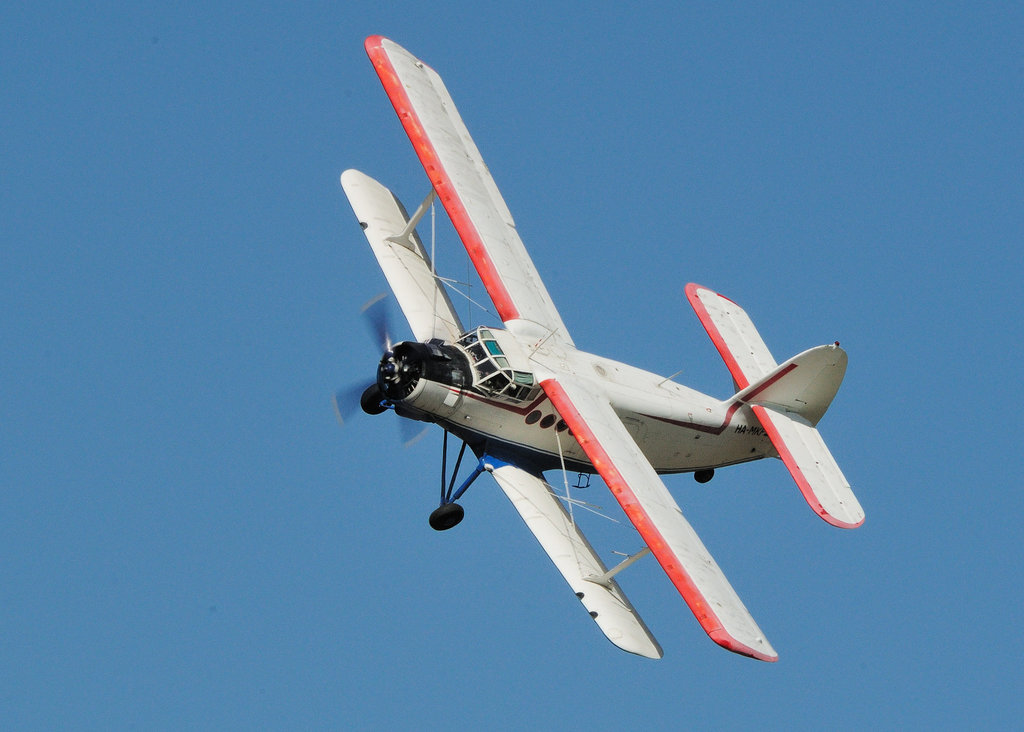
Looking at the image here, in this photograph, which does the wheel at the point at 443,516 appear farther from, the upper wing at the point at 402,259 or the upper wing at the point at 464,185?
the upper wing at the point at 464,185

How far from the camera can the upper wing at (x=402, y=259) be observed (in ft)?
112

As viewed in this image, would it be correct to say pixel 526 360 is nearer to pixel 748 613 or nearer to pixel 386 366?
pixel 386 366

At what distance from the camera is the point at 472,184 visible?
35.5 meters

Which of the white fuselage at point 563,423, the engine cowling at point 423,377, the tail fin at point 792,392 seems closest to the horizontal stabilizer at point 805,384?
the tail fin at point 792,392

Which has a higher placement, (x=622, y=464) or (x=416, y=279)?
(x=416, y=279)

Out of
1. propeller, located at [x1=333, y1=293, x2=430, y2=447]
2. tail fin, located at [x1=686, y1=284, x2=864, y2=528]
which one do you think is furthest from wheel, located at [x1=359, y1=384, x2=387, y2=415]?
tail fin, located at [x1=686, y1=284, x2=864, y2=528]

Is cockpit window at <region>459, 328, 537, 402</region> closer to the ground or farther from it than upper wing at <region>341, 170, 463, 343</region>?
closer to the ground

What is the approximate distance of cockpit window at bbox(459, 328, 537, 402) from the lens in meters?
31.7

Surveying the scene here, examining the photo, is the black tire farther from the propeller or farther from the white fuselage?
the propeller

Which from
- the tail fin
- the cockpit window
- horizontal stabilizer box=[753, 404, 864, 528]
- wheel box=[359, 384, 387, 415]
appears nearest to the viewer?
the cockpit window

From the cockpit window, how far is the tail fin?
18.9 feet

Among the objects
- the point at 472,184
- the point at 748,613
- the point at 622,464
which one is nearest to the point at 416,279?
the point at 472,184

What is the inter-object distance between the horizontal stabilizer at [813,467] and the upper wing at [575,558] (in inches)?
173

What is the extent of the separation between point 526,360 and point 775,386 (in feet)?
19.8
